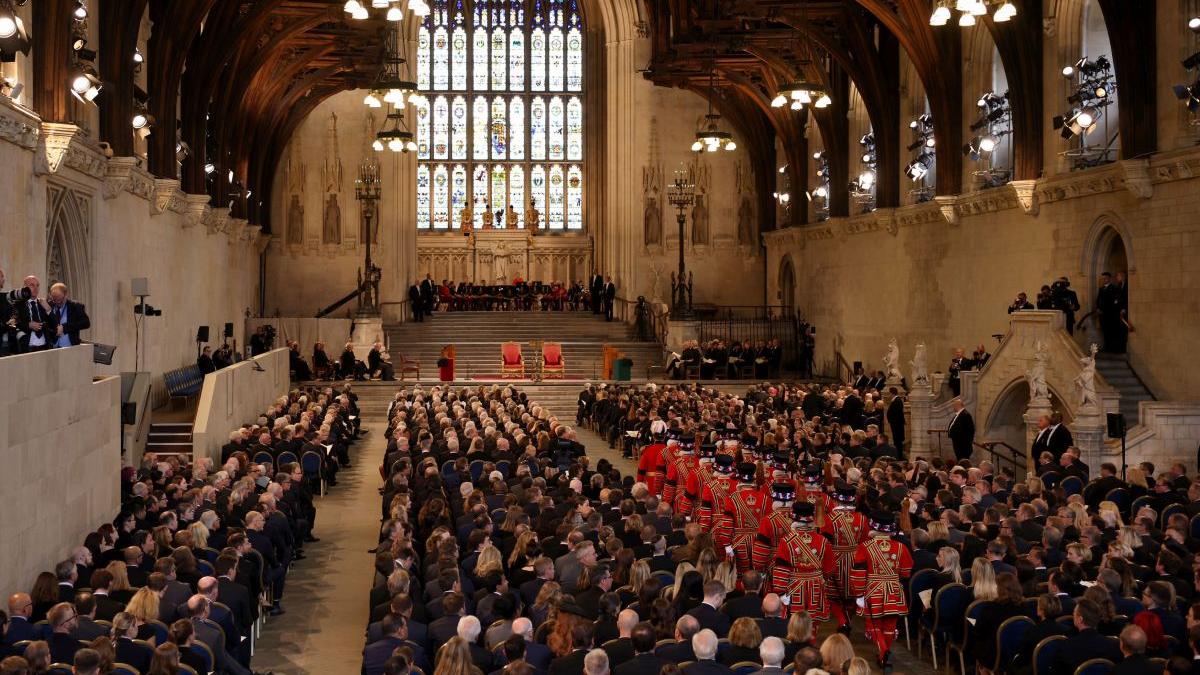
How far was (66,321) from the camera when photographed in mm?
15734

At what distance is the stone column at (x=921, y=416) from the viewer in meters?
27.2

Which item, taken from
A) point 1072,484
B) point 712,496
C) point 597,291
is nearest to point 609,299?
point 597,291

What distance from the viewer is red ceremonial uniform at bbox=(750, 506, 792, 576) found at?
14070mm

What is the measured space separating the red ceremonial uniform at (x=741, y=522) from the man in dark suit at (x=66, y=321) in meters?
7.81

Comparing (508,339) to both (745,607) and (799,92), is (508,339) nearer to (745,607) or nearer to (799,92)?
(799,92)

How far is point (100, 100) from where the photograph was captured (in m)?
24.8

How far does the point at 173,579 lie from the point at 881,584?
20.9 ft

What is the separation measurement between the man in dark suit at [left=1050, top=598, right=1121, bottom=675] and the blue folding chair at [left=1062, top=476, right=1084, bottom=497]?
8.53 meters

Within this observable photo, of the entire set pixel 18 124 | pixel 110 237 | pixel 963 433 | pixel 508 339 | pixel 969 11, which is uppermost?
pixel 969 11

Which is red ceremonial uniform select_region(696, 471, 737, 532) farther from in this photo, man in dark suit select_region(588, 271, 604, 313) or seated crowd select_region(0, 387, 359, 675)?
man in dark suit select_region(588, 271, 604, 313)

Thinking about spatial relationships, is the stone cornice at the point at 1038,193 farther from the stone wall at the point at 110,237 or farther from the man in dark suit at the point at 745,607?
the stone wall at the point at 110,237

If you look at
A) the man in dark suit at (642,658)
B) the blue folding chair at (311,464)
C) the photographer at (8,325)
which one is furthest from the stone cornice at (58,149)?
the man in dark suit at (642,658)

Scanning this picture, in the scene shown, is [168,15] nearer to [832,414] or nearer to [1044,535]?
[832,414]

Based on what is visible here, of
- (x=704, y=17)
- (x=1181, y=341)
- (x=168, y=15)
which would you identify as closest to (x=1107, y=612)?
(x=1181, y=341)
